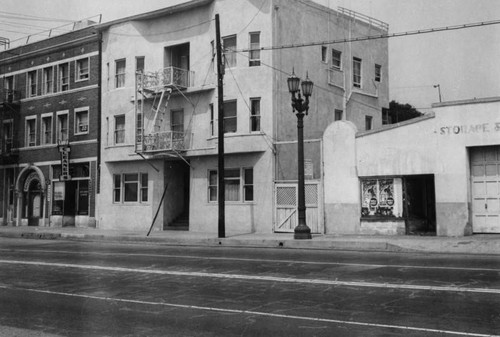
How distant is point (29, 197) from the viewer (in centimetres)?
3850

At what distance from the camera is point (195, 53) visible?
1156 inches

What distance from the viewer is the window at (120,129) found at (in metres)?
32.6

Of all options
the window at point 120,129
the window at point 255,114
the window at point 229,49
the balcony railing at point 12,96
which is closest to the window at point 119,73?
the window at point 120,129

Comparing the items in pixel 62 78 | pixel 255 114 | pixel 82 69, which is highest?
pixel 82 69

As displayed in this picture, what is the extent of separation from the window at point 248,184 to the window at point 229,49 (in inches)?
212

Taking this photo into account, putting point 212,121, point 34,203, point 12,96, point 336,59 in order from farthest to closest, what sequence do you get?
1. point 12,96
2. point 34,203
3. point 336,59
4. point 212,121

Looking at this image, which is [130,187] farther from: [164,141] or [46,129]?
[46,129]

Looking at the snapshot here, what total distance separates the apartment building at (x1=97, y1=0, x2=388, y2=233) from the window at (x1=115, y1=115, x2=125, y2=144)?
0.08 m

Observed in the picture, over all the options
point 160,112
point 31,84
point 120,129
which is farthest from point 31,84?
point 160,112

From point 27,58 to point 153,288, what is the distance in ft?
107

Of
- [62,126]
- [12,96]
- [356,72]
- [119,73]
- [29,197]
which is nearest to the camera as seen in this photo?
[356,72]

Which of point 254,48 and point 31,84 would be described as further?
point 31,84

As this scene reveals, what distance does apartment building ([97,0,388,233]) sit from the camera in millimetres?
26484

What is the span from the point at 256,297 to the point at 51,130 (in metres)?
30.8
